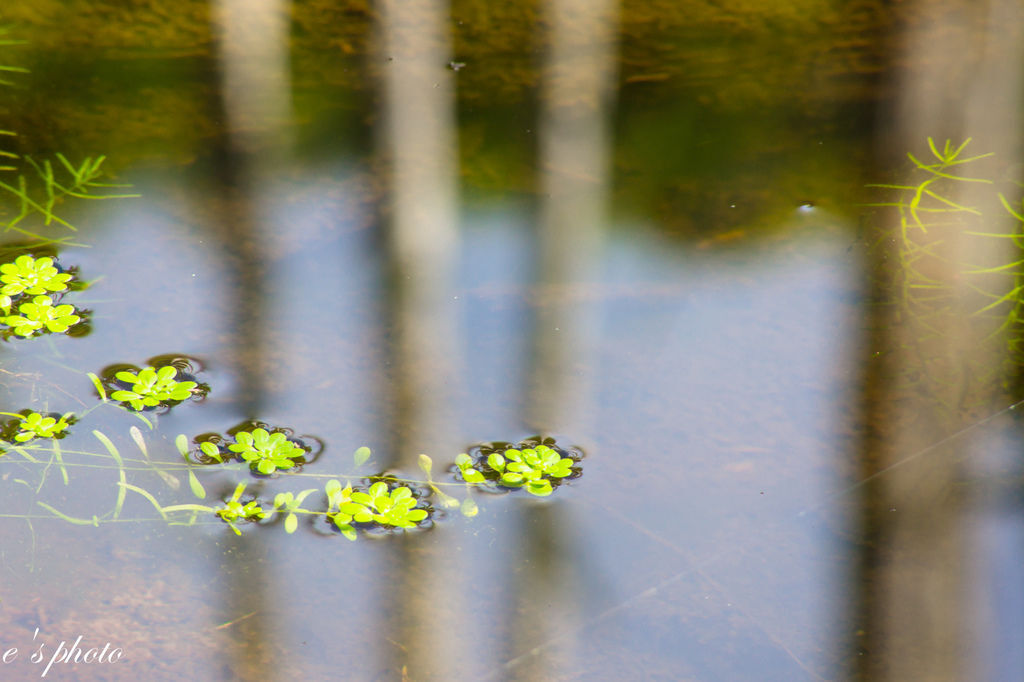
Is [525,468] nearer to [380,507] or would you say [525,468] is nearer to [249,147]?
[380,507]

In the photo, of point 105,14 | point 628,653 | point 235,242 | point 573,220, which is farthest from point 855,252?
point 105,14

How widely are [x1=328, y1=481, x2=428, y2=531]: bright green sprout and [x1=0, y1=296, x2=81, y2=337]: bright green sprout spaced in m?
0.63

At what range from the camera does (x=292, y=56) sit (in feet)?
7.40

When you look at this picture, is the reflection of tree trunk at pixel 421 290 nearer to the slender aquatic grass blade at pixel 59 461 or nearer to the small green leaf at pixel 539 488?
the small green leaf at pixel 539 488

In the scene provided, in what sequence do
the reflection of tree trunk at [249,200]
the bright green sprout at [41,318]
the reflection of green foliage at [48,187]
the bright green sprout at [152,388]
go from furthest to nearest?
the reflection of green foliage at [48,187], the bright green sprout at [41,318], the bright green sprout at [152,388], the reflection of tree trunk at [249,200]

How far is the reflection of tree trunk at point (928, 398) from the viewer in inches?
49.2

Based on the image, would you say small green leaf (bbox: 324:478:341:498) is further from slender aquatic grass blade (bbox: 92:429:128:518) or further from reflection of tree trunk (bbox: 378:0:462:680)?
slender aquatic grass blade (bbox: 92:429:128:518)

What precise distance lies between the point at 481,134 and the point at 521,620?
1198 mm

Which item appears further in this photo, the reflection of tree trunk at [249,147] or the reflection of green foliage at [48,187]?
the reflection of green foliage at [48,187]

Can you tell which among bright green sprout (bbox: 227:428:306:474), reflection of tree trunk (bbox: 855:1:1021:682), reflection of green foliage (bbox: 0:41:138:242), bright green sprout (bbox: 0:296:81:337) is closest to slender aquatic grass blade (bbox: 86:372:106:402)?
bright green sprout (bbox: 0:296:81:337)

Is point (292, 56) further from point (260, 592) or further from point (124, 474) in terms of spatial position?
point (260, 592)

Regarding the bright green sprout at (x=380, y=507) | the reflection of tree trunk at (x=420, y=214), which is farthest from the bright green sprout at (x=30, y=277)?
the bright green sprout at (x=380, y=507)

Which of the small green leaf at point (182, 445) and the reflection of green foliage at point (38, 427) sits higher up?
the reflection of green foliage at point (38, 427)

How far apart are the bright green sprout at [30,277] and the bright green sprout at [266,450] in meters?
0.54
